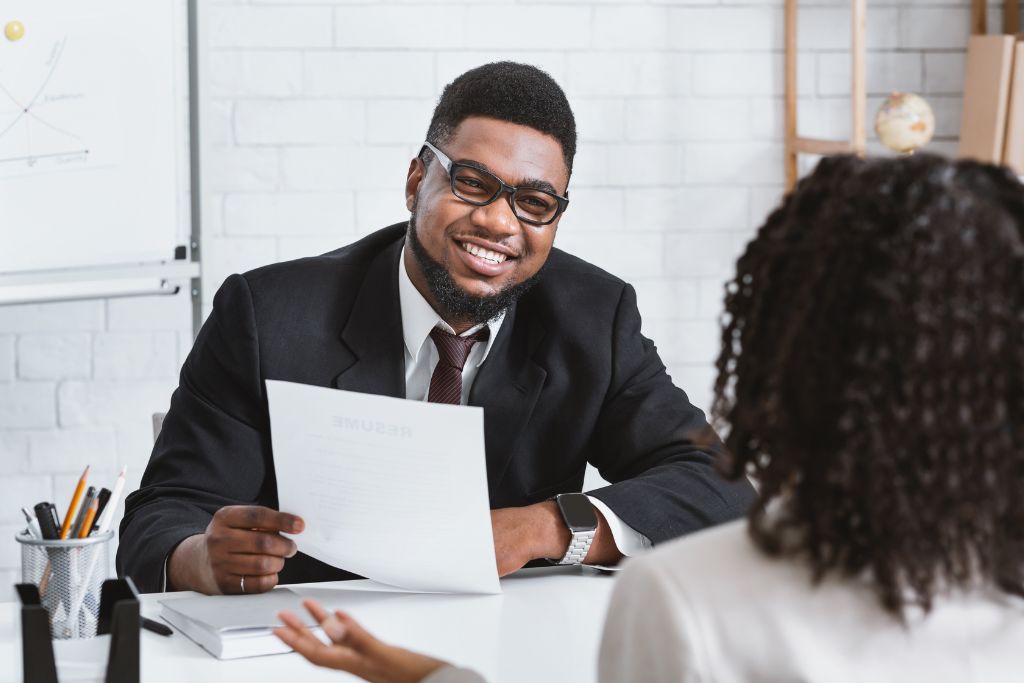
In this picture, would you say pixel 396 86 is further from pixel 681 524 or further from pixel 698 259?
pixel 681 524

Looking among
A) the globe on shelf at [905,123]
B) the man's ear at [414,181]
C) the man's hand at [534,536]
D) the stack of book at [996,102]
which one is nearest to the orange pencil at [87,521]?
the man's hand at [534,536]

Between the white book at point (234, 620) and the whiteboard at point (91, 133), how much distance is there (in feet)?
3.43

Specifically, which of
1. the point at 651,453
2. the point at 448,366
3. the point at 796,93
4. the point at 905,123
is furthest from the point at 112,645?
the point at 796,93

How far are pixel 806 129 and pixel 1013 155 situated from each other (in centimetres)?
47

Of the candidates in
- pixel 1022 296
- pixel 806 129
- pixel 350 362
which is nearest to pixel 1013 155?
pixel 806 129

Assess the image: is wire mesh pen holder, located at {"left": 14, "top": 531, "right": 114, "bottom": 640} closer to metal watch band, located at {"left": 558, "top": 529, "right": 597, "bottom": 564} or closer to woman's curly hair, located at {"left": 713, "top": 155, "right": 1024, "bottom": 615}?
metal watch band, located at {"left": 558, "top": 529, "right": 597, "bottom": 564}

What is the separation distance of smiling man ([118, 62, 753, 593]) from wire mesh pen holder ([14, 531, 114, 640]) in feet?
1.07

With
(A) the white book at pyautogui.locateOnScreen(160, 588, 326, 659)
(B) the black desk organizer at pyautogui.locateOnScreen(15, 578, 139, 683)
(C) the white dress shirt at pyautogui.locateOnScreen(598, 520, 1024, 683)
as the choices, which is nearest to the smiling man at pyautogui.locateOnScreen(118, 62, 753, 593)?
(A) the white book at pyautogui.locateOnScreen(160, 588, 326, 659)

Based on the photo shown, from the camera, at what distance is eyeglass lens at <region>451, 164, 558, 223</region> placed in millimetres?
1563

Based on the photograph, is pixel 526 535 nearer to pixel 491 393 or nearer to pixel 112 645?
pixel 491 393

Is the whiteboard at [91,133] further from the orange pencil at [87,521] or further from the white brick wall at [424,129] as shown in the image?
the orange pencil at [87,521]

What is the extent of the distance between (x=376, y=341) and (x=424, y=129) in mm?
1055

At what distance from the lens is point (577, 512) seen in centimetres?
136

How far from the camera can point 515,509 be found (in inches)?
52.9
